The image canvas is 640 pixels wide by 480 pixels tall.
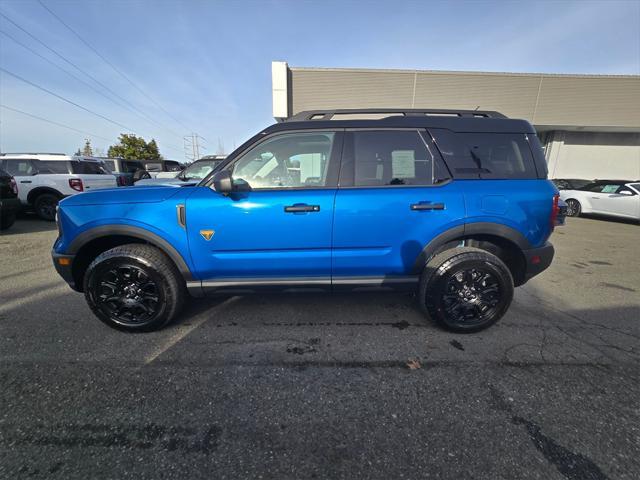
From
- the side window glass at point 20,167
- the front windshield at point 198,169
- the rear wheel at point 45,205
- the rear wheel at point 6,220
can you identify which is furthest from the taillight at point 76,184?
the front windshield at point 198,169

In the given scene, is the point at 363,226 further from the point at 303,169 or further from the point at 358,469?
the point at 358,469

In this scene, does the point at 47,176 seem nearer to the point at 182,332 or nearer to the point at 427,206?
the point at 182,332

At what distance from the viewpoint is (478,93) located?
1375 cm

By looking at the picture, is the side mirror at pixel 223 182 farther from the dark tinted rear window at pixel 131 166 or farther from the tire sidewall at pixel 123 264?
the dark tinted rear window at pixel 131 166

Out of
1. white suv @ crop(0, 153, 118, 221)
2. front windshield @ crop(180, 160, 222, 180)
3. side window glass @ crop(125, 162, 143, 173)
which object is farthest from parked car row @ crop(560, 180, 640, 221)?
side window glass @ crop(125, 162, 143, 173)

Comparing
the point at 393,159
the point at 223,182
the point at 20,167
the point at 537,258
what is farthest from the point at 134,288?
the point at 20,167

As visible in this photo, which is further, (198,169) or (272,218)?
(198,169)

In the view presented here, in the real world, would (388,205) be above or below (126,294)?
above

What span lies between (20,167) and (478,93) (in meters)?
18.4

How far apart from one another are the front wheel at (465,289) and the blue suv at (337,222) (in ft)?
0.04

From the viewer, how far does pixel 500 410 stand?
1.84 m

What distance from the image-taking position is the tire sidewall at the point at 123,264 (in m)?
2.56

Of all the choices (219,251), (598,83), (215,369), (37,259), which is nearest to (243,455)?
(215,369)

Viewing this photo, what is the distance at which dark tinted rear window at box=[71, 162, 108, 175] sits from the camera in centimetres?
817
